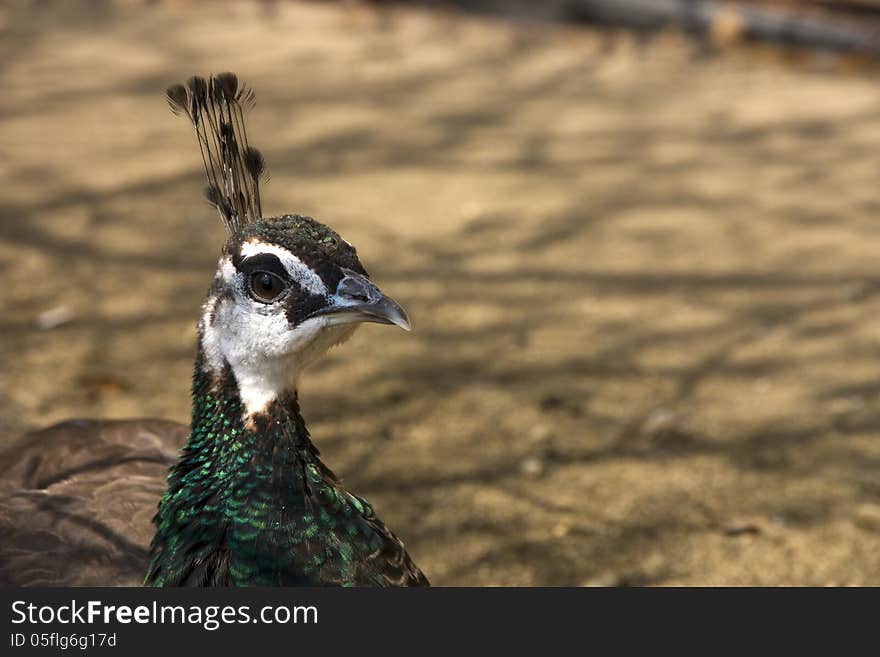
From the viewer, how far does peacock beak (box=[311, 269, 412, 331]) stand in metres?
1.78

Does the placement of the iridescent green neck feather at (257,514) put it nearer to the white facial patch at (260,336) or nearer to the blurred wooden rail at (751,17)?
the white facial patch at (260,336)

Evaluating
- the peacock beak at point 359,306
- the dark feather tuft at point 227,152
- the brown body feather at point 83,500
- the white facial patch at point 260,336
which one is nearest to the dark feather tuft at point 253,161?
the dark feather tuft at point 227,152

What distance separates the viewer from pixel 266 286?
183 cm

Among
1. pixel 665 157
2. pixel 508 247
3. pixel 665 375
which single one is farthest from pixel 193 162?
pixel 665 375

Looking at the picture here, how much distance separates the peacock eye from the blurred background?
1.04 metres

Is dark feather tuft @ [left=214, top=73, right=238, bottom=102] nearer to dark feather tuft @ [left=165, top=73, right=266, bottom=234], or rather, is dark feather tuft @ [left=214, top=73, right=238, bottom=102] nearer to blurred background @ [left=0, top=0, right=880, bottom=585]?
→ dark feather tuft @ [left=165, top=73, right=266, bottom=234]

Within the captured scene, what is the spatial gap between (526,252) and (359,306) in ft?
7.79

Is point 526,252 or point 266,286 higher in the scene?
point 526,252

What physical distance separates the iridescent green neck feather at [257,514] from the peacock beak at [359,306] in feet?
0.62

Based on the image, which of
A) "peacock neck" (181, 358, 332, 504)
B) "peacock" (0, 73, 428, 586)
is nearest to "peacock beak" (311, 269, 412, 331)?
"peacock" (0, 73, 428, 586)

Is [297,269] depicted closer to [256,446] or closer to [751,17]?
[256,446]

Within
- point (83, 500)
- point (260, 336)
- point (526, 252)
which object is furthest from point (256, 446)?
point (526, 252)

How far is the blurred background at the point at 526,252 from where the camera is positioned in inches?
113

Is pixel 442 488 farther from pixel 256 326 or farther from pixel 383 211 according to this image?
pixel 383 211
